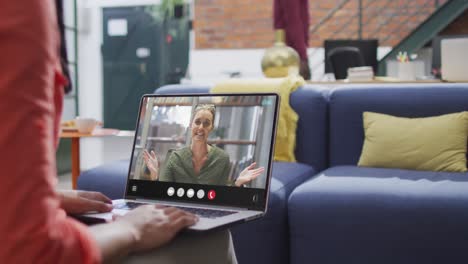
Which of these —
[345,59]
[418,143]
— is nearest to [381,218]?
[418,143]

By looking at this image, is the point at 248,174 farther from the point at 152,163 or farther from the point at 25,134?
the point at 25,134

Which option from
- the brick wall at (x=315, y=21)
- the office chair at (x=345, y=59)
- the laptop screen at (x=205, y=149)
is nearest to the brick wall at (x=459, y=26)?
the brick wall at (x=315, y=21)

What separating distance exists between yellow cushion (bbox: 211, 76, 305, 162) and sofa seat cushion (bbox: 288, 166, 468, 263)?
2.10 ft

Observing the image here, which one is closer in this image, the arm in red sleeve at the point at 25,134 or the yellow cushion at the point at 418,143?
the arm in red sleeve at the point at 25,134

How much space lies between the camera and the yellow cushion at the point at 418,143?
248 centimetres

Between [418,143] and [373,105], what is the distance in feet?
1.05

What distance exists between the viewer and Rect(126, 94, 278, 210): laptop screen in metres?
1.24

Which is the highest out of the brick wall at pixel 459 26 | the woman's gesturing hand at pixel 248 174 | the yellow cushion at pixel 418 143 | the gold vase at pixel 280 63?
the brick wall at pixel 459 26

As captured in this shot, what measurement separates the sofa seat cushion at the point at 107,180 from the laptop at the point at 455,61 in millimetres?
1632

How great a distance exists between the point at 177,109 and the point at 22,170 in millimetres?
851

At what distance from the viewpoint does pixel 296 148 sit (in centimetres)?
286

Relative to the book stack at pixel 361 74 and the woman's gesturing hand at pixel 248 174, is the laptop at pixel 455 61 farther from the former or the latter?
the woman's gesturing hand at pixel 248 174

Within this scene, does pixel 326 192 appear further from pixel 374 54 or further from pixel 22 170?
pixel 374 54

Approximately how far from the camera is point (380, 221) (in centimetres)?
199
